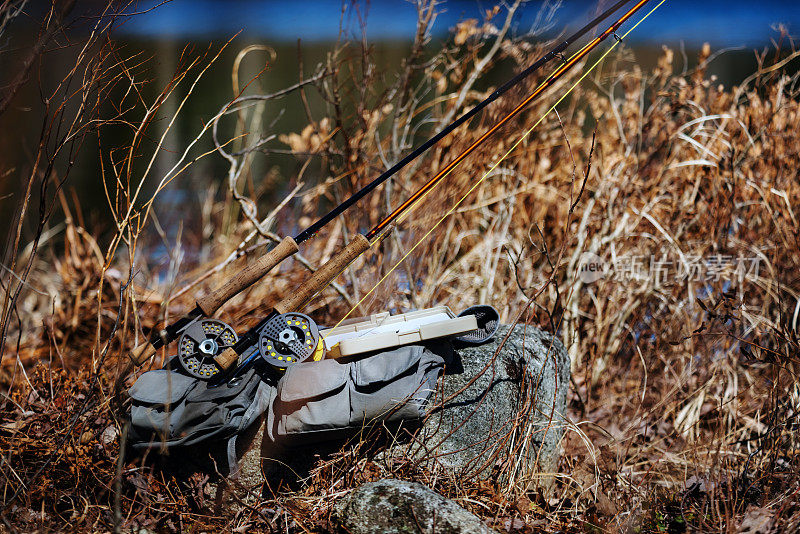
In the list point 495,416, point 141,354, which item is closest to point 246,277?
point 141,354

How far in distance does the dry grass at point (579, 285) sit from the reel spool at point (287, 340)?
1.39 ft

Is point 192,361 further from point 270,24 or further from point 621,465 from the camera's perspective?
point 270,24

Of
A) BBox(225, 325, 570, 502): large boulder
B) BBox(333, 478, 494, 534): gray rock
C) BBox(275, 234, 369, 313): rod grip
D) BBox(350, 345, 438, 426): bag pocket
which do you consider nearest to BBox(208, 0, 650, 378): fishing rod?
BBox(275, 234, 369, 313): rod grip

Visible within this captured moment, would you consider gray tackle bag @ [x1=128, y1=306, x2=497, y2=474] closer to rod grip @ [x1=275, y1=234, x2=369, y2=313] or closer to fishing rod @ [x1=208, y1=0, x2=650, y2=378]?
fishing rod @ [x1=208, y1=0, x2=650, y2=378]

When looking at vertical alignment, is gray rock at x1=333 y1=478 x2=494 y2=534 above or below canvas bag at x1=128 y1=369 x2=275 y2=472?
below

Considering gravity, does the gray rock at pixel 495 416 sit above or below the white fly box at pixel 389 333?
below

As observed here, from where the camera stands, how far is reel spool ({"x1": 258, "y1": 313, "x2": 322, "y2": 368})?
235 centimetres

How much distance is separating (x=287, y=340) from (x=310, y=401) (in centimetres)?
24

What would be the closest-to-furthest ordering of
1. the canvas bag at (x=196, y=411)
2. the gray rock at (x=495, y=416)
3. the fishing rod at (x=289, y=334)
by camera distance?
the canvas bag at (x=196, y=411) → the fishing rod at (x=289, y=334) → the gray rock at (x=495, y=416)

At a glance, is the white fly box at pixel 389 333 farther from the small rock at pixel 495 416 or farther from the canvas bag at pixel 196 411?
the canvas bag at pixel 196 411

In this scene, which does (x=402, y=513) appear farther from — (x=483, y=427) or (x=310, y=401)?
(x=483, y=427)

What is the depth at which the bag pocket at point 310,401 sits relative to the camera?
226 cm

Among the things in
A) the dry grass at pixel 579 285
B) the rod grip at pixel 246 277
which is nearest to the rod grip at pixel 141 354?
the rod grip at pixel 246 277

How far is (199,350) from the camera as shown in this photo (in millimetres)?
2354
